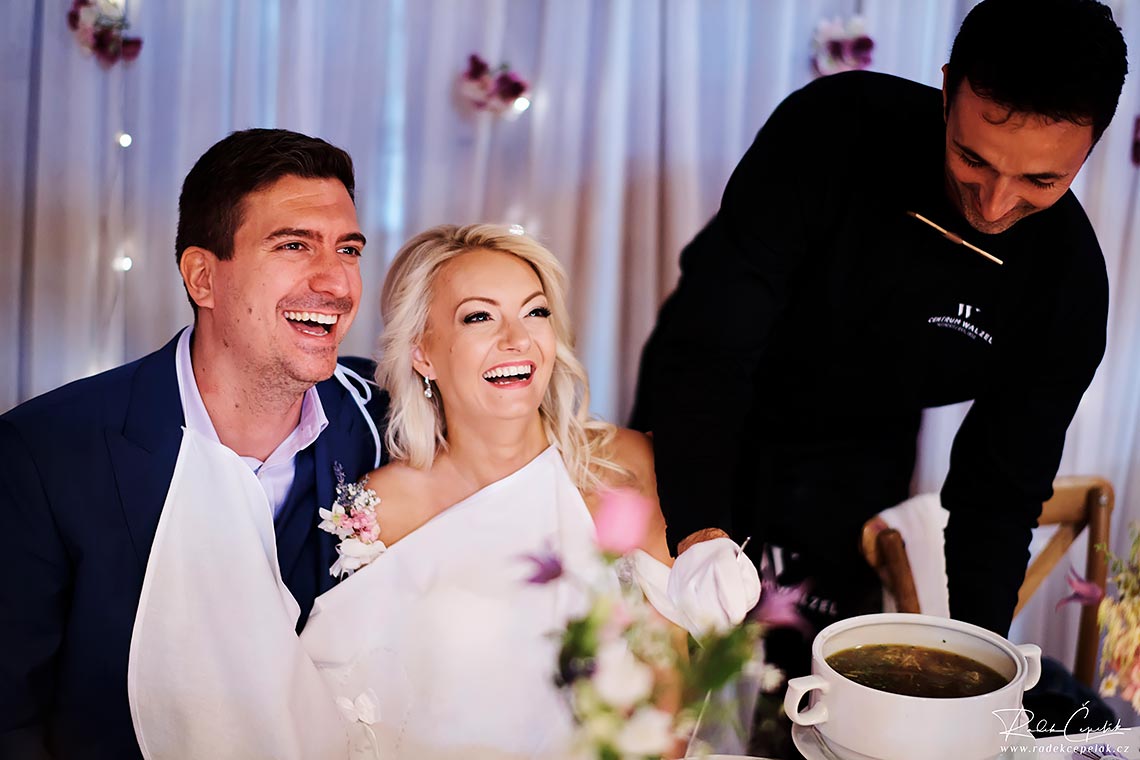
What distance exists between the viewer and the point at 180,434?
59.5 inches

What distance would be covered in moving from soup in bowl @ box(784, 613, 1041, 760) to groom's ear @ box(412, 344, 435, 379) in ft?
3.12

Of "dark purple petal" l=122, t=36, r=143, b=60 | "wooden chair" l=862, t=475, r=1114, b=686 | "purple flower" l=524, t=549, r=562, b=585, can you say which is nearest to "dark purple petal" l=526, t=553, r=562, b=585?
"purple flower" l=524, t=549, r=562, b=585

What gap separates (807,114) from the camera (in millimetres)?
1586

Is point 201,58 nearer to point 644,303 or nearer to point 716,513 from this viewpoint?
point 644,303

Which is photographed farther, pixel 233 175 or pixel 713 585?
pixel 233 175

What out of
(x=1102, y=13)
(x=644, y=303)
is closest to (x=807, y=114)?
(x=1102, y=13)

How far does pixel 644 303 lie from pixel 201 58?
1073 millimetres

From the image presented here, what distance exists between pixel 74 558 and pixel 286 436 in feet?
1.18

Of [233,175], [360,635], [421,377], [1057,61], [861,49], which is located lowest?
[360,635]

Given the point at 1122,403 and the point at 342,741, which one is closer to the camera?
the point at 342,741

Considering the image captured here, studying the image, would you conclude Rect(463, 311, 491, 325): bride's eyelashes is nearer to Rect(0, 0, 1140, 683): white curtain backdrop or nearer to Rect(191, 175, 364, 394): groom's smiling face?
Rect(191, 175, 364, 394): groom's smiling face

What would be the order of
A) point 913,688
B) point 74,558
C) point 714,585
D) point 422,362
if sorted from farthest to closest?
1. point 422,362
2. point 74,558
3. point 714,585
4. point 913,688

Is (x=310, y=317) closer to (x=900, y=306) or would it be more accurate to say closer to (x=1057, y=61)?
(x=900, y=306)

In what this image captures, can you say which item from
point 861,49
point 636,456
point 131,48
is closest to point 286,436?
point 636,456
